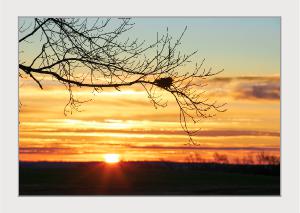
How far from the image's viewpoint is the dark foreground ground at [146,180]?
72.6 ft

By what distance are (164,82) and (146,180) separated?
4.00 feet

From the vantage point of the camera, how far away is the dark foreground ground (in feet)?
72.6

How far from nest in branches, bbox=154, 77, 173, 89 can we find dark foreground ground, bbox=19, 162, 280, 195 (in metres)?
1.06

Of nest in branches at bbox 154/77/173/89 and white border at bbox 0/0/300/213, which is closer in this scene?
nest in branches at bbox 154/77/173/89

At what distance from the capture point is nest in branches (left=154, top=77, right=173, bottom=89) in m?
21.8

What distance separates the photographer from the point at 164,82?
2177 centimetres
